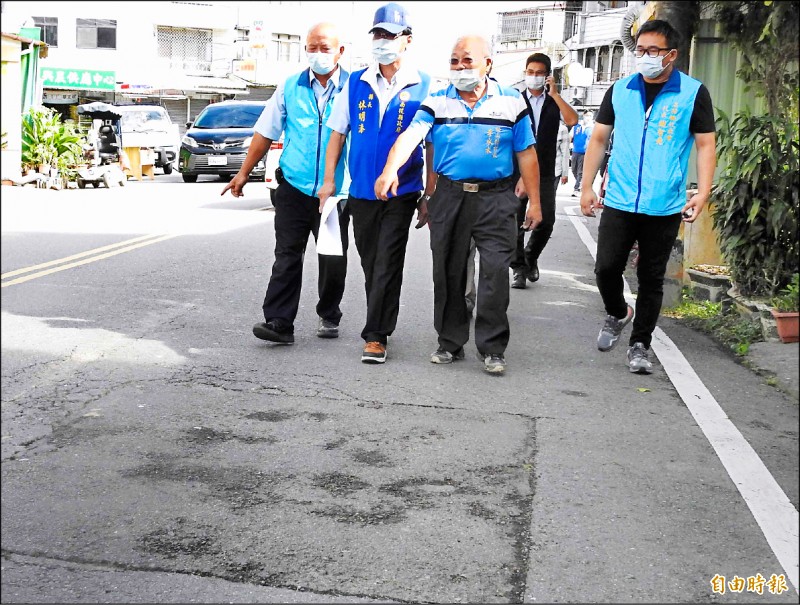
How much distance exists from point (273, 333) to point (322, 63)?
1630mm

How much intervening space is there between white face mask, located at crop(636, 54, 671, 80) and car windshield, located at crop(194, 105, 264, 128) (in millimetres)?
20044

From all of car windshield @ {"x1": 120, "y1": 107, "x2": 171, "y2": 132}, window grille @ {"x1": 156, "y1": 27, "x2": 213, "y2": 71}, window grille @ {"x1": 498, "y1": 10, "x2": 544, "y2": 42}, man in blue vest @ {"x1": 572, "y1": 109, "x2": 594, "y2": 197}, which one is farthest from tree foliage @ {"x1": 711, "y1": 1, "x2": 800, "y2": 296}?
car windshield @ {"x1": 120, "y1": 107, "x2": 171, "y2": 132}

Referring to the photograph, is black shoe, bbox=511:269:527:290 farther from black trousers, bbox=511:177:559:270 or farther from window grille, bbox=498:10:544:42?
window grille, bbox=498:10:544:42

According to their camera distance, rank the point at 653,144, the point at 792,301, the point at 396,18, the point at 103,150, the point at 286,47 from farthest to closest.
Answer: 1. the point at 103,150
2. the point at 653,144
3. the point at 286,47
4. the point at 792,301
5. the point at 396,18

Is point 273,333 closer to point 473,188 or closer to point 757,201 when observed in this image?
point 473,188

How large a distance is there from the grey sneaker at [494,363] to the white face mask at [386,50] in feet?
5.62

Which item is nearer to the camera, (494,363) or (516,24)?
(516,24)

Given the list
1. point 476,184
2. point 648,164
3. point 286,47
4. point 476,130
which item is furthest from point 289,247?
point 286,47

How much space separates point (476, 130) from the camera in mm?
5840

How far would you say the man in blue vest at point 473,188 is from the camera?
5.80 m

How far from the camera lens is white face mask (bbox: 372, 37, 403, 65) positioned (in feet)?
18.4

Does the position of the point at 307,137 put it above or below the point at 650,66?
below

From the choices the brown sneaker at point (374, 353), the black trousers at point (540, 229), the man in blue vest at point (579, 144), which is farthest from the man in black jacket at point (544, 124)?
the man in blue vest at point (579, 144)

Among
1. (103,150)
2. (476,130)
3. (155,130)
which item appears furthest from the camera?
(155,130)
